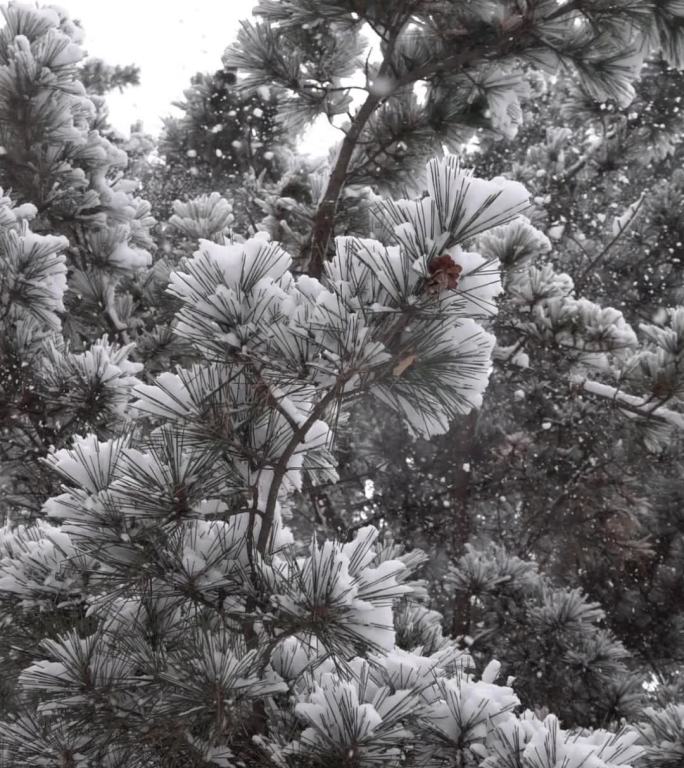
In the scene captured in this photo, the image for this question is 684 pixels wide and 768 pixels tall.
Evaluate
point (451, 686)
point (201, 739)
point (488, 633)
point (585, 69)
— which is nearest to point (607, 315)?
point (585, 69)

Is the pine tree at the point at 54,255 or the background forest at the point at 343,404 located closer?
the background forest at the point at 343,404

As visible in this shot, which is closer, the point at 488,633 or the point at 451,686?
the point at 451,686

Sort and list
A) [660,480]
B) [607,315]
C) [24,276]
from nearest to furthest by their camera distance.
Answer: [24,276]
[607,315]
[660,480]

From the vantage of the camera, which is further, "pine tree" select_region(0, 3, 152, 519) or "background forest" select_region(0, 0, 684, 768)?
"pine tree" select_region(0, 3, 152, 519)

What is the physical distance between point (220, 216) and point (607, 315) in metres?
2.06

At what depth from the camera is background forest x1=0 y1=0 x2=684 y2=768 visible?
1557mm

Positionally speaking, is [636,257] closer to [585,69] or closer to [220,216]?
[585,69]

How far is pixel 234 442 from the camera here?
1.65 m

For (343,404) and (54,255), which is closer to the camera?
(343,404)

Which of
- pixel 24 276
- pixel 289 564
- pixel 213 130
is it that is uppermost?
pixel 213 130

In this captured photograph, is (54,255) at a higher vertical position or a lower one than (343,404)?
higher

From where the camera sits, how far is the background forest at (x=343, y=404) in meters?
1.56

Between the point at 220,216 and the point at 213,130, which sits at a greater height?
the point at 213,130

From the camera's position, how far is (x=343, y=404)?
1.94 meters
